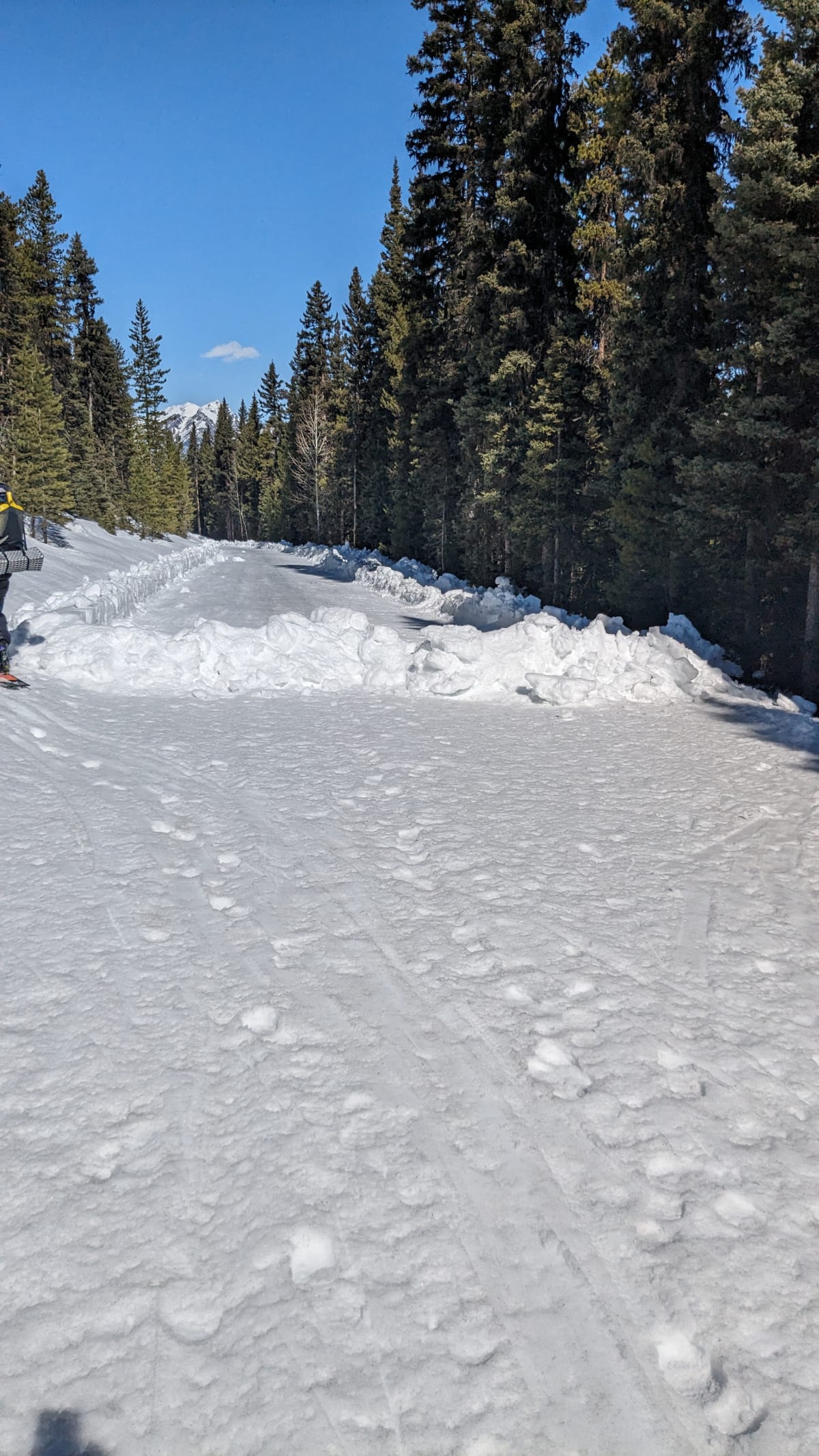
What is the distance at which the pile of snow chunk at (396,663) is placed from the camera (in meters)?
9.11

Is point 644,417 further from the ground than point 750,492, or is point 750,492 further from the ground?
point 644,417

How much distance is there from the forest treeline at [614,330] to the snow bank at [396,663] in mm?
3436

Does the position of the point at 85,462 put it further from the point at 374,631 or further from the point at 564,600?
the point at 374,631

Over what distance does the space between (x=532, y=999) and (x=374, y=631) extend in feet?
25.7

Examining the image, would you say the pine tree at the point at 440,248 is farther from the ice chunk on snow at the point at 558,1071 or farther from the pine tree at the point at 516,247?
the ice chunk on snow at the point at 558,1071

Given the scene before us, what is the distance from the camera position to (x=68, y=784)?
18.0 ft

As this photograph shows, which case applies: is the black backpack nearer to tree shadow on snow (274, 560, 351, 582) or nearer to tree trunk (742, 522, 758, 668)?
tree trunk (742, 522, 758, 668)

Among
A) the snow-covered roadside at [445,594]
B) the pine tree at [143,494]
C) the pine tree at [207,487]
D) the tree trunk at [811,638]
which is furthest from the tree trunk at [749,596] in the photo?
the pine tree at [207,487]

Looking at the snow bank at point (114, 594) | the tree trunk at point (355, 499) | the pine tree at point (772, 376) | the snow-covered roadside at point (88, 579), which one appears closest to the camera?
the pine tree at point (772, 376)

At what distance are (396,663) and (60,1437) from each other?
851cm

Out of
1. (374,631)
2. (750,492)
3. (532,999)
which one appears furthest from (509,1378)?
(750,492)

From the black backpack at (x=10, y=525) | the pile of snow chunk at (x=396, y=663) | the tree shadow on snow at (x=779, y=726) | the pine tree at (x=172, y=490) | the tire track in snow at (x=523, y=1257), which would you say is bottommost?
the tire track in snow at (x=523, y=1257)

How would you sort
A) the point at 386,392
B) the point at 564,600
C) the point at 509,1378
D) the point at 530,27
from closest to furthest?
the point at 509,1378 < the point at 530,27 < the point at 564,600 < the point at 386,392

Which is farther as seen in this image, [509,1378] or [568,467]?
[568,467]
